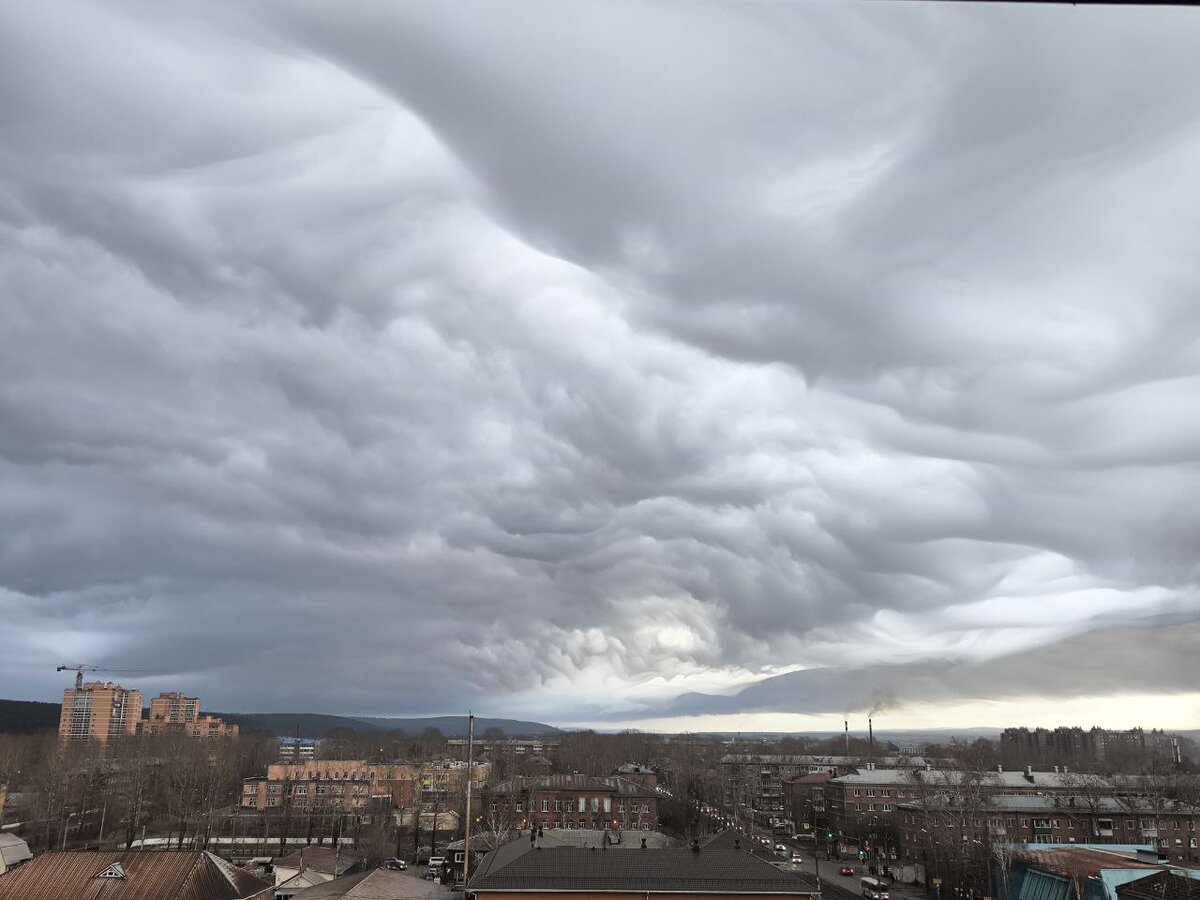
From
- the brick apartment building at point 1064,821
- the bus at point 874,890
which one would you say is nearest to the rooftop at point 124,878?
the bus at point 874,890

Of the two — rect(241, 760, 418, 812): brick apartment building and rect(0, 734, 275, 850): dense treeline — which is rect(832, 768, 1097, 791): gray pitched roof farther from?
rect(0, 734, 275, 850): dense treeline

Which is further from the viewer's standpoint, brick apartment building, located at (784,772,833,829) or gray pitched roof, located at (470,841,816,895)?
brick apartment building, located at (784,772,833,829)

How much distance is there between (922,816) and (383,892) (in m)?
84.3

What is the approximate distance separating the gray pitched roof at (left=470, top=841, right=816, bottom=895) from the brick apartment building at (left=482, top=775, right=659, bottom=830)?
76.3m

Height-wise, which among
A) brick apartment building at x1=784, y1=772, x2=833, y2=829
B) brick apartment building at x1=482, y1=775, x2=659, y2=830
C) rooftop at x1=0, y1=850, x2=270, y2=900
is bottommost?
brick apartment building at x1=784, y1=772, x2=833, y2=829

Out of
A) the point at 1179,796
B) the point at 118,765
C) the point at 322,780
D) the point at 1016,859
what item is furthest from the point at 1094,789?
the point at 118,765

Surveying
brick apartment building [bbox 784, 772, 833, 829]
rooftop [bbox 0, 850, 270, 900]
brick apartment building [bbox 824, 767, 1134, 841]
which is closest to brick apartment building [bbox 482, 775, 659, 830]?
brick apartment building [bbox 824, 767, 1134, 841]

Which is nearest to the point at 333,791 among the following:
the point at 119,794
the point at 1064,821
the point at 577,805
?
the point at 119,794

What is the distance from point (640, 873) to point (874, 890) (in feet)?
145

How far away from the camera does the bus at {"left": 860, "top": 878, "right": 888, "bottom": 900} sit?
84.3 metres

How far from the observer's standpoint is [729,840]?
62.7 meters

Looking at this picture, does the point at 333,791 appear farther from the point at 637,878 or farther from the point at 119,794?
the point at 637,878

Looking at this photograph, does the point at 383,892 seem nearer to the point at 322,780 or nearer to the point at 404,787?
the point at 404,787

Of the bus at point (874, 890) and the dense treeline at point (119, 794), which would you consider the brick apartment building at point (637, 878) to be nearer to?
the bus at point (874, 890)
